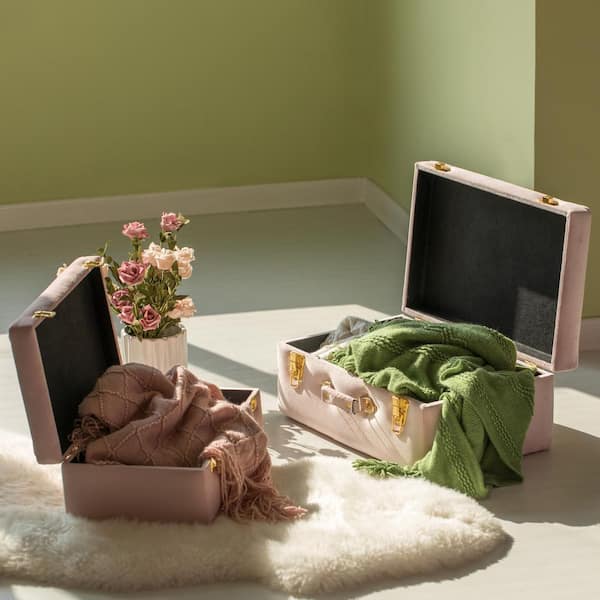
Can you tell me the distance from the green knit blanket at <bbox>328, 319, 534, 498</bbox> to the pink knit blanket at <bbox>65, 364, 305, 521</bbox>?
32cm

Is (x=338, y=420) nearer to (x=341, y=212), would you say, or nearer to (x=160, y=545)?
(x=160, y=545)

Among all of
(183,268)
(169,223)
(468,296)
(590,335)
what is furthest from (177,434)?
(590,335)

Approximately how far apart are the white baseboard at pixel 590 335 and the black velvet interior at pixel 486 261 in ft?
1.71

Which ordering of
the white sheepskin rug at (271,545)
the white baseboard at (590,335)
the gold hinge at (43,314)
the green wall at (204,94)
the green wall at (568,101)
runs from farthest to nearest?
the green wall at (204,94), the white baseboard at (590,335), the green wall at (568,101), the gold hinge at (43,314), the white sheepskin rug at (271,545)

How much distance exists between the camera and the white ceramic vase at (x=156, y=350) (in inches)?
135

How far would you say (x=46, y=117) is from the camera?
552 centimetres

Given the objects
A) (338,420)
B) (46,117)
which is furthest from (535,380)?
(46,117)

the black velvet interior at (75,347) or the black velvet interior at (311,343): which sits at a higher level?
the black velvet interior at (75,347)

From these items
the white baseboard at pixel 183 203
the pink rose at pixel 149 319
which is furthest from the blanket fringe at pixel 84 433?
the white baseboard at pixel 183 203

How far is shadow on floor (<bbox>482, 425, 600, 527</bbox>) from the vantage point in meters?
2.94

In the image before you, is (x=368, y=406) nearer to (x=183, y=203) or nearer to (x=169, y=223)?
(x=169, y=223)

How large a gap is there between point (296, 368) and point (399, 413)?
16.0 inches

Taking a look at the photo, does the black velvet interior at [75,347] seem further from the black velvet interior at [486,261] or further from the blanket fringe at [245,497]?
the black velvet interior at [486,261]

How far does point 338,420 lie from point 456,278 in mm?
645
